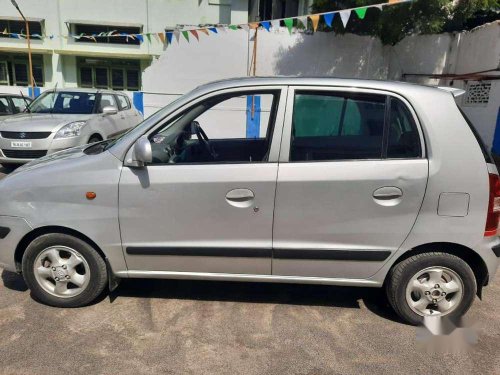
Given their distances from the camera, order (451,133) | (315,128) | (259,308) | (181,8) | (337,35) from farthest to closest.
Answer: (181,8), (337,35), (259,308), (315,128), (451,133)

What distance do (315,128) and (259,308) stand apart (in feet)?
4.89

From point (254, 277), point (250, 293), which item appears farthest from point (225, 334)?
point (250, 293)

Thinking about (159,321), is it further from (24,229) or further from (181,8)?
(181,8)

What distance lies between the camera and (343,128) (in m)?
2.92

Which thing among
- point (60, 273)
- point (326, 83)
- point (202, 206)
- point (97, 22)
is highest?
point (97, 22)

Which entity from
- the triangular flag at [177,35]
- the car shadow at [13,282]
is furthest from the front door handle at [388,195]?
the triangular flag at [177,35]

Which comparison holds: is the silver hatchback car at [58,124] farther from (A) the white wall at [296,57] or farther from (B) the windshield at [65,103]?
(A) the white wall at [296,57]

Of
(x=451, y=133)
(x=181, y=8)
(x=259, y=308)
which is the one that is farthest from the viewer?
(x=181, y=8)

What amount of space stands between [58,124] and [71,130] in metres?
0.23

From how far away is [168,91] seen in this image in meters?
12.2

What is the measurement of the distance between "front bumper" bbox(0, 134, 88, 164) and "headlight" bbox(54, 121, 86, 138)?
0.27ft

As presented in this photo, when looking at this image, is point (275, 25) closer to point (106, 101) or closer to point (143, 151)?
point (106, 101)

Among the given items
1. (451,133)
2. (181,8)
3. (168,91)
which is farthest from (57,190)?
(181,8)

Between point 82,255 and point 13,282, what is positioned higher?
point 82,255
